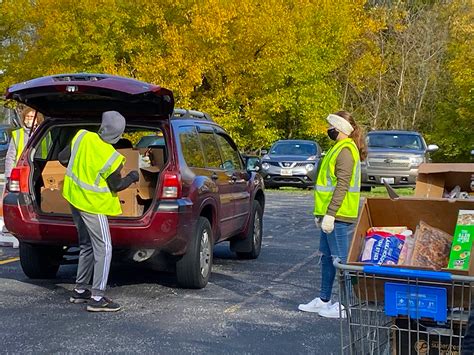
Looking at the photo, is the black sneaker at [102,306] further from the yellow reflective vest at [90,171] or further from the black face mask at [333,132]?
the black face mask at [333,132]

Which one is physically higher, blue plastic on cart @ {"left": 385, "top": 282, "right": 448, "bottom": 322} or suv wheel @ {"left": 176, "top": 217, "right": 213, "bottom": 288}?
blue plastic on cart @ {"left": 385, "top": 282, "right": 448, "bottom": 322}

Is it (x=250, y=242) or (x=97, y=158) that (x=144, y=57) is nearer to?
(x=250, y=242)

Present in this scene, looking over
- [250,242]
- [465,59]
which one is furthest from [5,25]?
[250,242]

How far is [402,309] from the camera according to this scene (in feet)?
10.8

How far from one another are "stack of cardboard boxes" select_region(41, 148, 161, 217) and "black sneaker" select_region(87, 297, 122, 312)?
3.31 feet

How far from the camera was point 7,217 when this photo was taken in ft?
24.0

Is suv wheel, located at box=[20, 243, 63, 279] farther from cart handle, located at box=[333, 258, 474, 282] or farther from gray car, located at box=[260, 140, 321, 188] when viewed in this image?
gray car, located at box=[260, 140, 321, 188]

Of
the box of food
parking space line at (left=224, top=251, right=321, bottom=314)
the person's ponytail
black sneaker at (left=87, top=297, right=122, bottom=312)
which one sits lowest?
parking space line at (left=224, top=251, right=321, bottom=314)

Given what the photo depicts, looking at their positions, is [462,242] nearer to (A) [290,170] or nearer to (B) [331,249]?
(B) [331,249]

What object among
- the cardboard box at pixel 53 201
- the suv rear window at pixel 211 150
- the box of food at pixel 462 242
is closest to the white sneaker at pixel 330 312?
the suv rear window at pixel 211 150

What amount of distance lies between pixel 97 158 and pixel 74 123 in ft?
4.05

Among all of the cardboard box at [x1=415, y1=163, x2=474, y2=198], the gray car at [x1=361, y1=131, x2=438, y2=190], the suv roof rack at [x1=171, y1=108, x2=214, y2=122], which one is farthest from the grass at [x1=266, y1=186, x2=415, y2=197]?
the cardboard box at [x1=415, y1=163, x2=474, y2=198]

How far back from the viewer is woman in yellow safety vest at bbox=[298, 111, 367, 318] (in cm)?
639

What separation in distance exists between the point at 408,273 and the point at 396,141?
1901 cm
